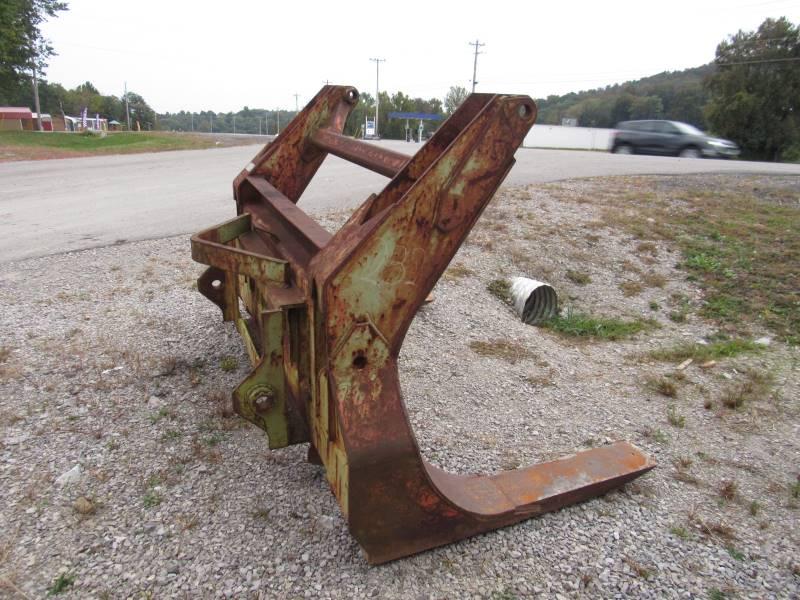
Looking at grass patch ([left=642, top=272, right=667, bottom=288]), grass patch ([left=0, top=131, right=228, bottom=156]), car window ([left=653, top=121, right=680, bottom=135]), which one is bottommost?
grass patch ([left=642, top=272, right=667, bottom=288])

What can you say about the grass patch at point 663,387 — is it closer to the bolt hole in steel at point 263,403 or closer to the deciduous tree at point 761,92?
the bolt hole in steel at point 263,403

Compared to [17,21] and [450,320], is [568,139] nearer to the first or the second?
[17,21]

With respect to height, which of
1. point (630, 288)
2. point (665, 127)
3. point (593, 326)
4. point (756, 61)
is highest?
point (756, 61)

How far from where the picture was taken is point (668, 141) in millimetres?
18484

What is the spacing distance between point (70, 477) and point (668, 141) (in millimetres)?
19816

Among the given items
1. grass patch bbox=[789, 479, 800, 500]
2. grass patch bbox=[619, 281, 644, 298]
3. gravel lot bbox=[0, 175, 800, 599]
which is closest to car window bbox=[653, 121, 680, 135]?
grass patch bbox=[619, 281, 644, 298]

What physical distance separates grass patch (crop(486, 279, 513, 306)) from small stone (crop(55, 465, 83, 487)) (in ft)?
12.5

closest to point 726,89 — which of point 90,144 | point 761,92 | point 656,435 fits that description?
point 761,92

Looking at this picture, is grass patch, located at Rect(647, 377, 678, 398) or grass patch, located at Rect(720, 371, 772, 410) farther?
grass patch, located at Rect(647, 377, 678, 398)

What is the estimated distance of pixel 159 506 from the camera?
2.35m

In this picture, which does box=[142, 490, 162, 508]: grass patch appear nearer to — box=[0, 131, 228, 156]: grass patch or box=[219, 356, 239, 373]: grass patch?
box=[219, 356, 239, 373]: grass patch

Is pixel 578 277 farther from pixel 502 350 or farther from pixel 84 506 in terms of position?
pixel 84 506

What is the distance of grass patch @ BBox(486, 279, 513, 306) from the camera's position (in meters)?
5.43

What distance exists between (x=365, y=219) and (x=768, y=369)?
3907 millimetres
